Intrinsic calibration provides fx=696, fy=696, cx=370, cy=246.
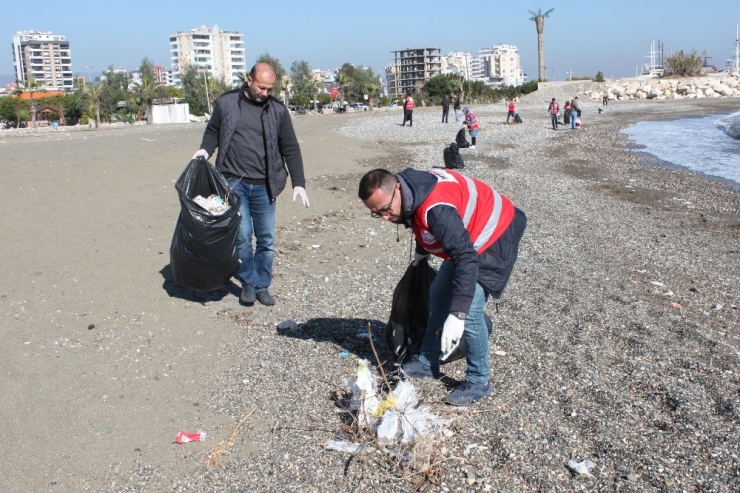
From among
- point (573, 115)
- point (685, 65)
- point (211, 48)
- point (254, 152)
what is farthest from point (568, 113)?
point (211, 48)

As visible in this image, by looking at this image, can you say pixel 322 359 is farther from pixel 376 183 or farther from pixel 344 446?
pixel 376 183

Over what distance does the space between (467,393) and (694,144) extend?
2070 cm

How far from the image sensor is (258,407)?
3881 mm

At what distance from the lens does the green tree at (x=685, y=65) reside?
251 feet

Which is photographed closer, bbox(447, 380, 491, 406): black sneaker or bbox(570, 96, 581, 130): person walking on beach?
bbox(447, 380, 491, 406): black sneaker

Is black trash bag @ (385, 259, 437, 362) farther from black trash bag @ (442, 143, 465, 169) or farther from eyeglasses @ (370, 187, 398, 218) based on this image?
black trash bag @ (442, 143, 465, 169)

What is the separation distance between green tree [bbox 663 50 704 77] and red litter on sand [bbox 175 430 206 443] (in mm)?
82696

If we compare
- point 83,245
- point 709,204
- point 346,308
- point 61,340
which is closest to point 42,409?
point 61,340

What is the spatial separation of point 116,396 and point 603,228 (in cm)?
668

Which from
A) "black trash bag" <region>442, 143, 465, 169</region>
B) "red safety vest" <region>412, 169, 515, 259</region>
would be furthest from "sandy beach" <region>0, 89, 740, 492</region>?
"black trash bag" <region>442, 143, 465, 169</region>

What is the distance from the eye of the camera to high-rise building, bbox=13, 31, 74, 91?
622 ft

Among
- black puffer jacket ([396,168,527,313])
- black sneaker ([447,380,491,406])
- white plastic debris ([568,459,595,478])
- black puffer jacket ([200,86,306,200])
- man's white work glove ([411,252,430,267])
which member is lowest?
white plastic debris ([568,459,595,478])

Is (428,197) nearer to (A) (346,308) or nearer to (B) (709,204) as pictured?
(A) (346,308)

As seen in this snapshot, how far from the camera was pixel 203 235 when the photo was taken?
16.0 ft
